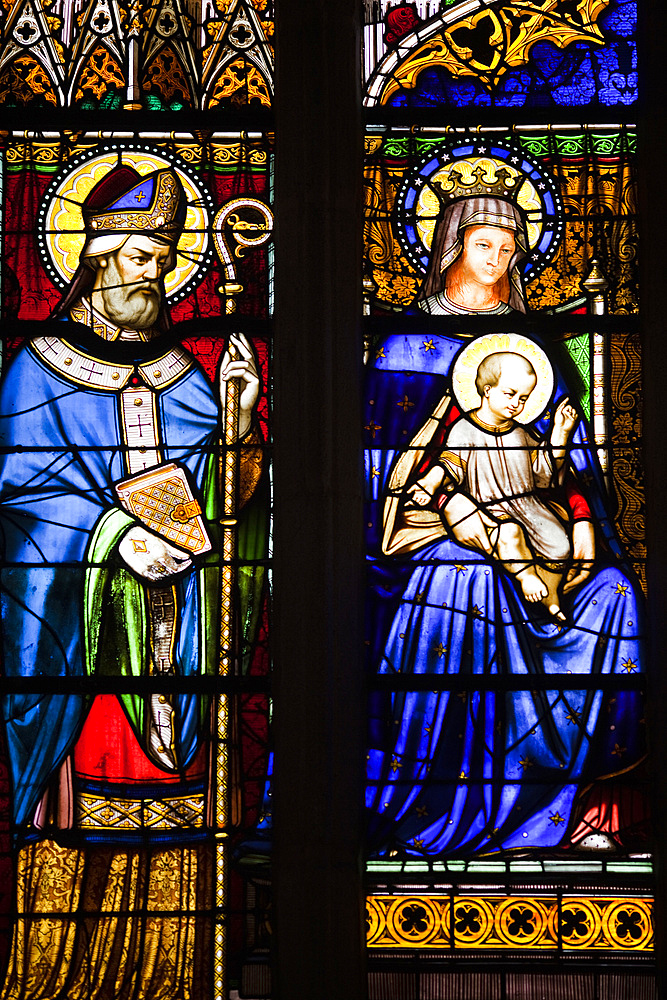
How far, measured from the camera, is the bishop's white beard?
4402 mm

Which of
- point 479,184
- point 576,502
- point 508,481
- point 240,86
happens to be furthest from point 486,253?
point 240,86

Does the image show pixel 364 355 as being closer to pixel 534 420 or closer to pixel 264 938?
pixel 534 420

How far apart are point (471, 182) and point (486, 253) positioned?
27 centimetres

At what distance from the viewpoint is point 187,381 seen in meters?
4.38

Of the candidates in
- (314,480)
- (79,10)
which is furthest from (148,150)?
(314,480)

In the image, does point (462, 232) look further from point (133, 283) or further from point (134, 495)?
point (134, 495)

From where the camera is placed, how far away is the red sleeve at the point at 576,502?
14.1ft

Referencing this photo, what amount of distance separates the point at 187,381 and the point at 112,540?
24.0 inches

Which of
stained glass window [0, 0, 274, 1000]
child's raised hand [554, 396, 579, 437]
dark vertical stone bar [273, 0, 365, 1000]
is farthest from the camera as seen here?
child's raised hand [554, 396, 579, 437]

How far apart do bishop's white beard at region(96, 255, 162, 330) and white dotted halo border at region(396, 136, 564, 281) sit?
35.3 inches

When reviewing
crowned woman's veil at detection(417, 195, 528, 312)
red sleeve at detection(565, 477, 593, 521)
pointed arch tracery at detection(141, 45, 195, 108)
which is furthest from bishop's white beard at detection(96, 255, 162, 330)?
red sleeve at detection(565, 477, 593, 521)

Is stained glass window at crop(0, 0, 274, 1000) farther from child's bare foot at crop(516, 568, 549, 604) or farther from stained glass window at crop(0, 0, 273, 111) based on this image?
child's bare foot at crop(516, 568, 549, 604)

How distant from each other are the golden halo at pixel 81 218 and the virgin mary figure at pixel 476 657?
766 mm

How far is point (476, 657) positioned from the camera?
4.19 metres
